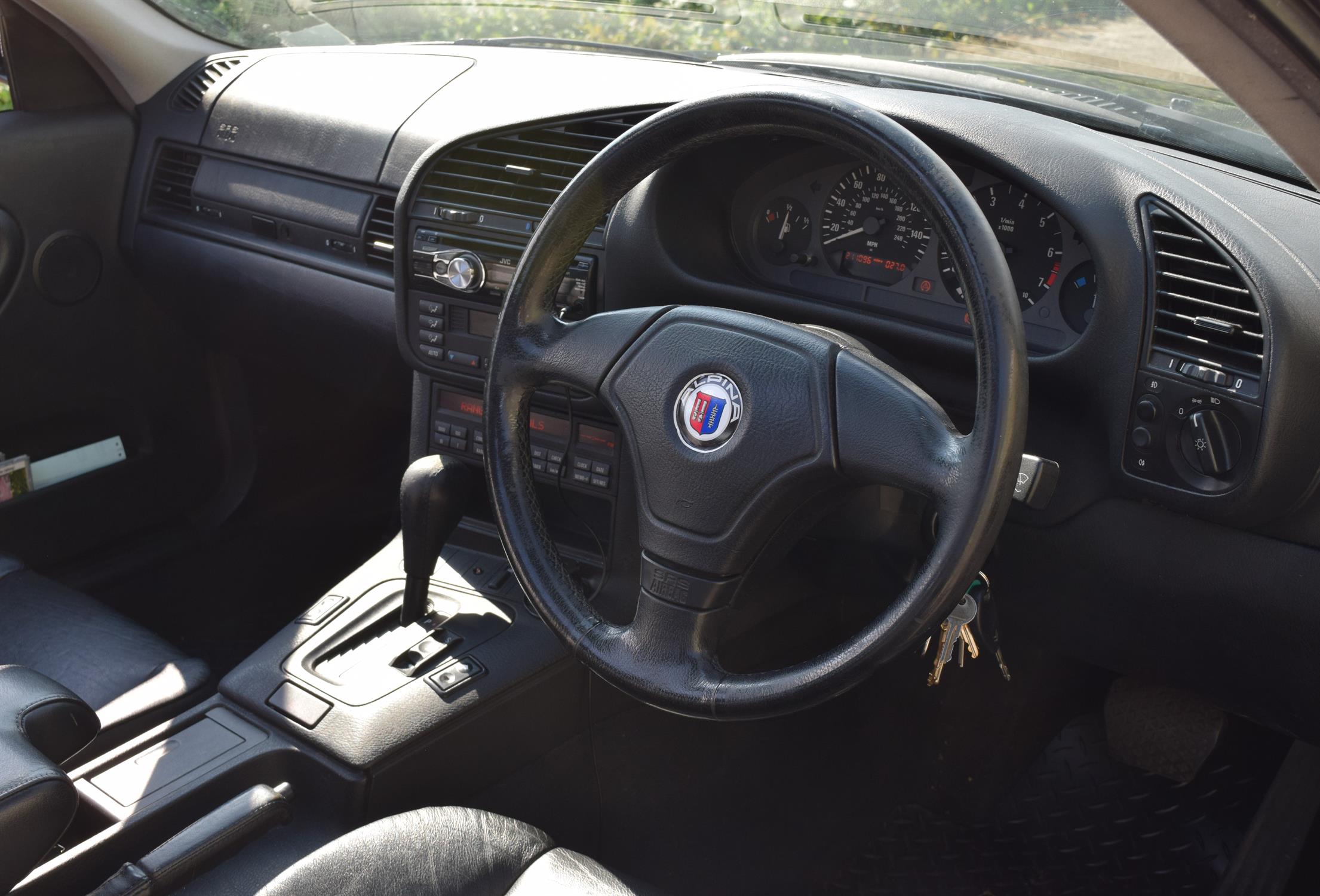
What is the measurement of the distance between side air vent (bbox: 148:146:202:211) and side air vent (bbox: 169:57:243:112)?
0.09m

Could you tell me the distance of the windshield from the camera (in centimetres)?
155

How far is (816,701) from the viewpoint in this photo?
1.12 metres

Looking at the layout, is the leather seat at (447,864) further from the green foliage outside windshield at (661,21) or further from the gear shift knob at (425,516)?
the green foliage outside windshield at (661,21)

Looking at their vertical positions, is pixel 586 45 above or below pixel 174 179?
above

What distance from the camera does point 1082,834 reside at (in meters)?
2.13

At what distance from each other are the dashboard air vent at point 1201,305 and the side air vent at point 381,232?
1289mm

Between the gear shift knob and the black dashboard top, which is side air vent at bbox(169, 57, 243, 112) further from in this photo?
the gear shift knob

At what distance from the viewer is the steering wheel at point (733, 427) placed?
105 centimetres

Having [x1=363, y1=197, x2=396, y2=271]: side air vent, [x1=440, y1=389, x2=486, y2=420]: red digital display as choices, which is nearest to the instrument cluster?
[x1=440, y1=389, x2=486, y2=420]: red digital display

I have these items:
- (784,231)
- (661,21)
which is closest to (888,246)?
(784,231)

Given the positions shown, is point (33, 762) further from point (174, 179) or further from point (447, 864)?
point (174, 179)

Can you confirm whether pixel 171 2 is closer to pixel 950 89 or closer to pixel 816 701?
pixel 950 89

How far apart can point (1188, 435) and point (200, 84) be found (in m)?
2.07

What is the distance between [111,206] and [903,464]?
204 centimetres
